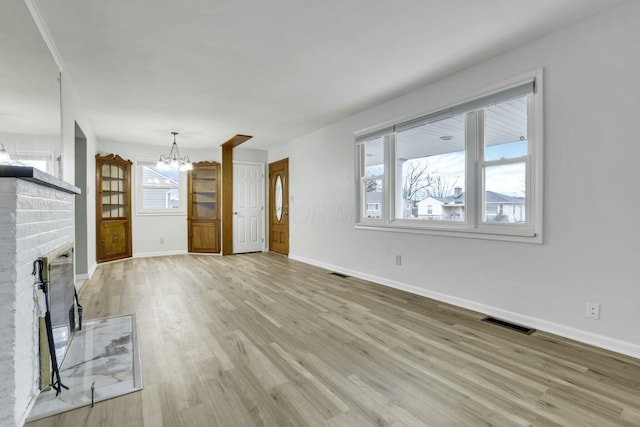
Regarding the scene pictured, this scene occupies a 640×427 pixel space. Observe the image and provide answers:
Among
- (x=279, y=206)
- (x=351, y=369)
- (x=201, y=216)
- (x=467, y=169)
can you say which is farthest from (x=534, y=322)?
(x=201, y=216)

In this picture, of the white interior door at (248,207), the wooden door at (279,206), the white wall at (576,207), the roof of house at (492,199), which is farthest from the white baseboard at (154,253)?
the roof of house at (492,199)

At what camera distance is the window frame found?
259 inches

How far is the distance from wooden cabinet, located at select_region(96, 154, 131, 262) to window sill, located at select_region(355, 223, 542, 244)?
5.33 m

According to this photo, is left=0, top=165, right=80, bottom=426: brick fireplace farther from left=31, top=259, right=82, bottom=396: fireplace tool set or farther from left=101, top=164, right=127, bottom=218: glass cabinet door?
left=101, top=164, right=127, bottom=218: glass cabinet door

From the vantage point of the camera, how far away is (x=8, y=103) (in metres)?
1.60

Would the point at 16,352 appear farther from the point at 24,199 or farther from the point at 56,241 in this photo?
the point at 56,241

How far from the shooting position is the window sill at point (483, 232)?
8.83ft

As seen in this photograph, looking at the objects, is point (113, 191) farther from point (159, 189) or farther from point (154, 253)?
point (154, 253)

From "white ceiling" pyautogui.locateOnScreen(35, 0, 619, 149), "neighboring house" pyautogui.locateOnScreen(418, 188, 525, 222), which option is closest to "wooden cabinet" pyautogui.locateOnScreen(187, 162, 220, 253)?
"white ceiling" pyautogui.locateOnScreen(35, 0, 619, 149)

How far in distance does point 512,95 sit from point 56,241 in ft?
13.0

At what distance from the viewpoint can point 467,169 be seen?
3205 mm

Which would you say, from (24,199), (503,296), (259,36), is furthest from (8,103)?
(503,296)

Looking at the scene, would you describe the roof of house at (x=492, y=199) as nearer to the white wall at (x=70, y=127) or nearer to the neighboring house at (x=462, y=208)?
the neighboring house at (x=462, y=208)

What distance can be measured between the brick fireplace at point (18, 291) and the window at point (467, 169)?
342 centimetres
